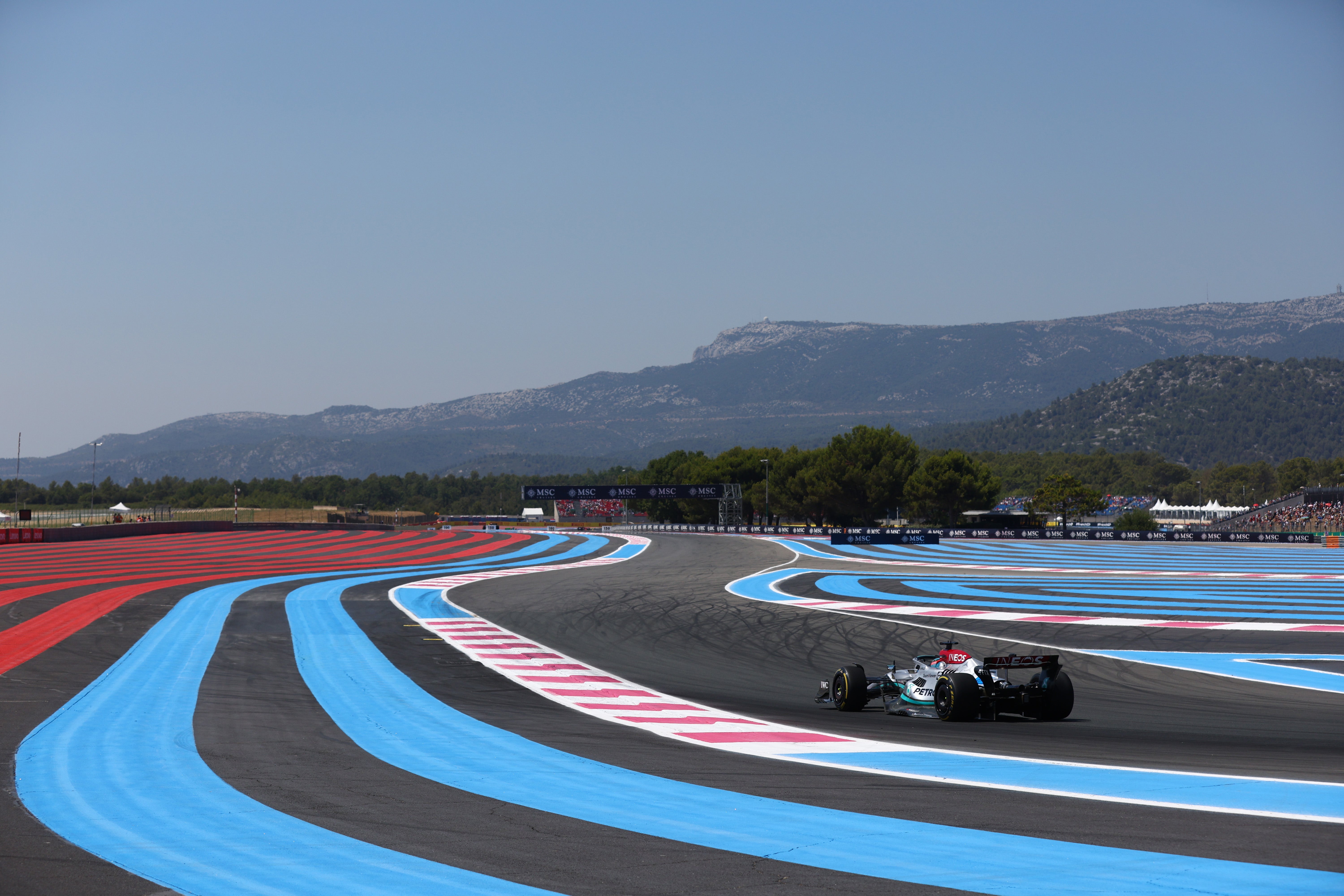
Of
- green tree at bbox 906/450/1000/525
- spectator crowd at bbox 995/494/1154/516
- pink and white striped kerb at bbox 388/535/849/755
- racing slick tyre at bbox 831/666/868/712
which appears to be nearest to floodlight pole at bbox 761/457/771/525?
green tree at bbox 906/450/1000/525

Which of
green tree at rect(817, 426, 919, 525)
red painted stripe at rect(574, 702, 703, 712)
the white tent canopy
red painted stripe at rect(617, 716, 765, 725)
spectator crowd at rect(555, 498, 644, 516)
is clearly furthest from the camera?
the white tent canopy

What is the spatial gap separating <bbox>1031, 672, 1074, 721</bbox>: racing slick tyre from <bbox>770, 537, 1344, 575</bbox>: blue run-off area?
33.1 metres

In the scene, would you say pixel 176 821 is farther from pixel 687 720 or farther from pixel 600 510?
pixel 600 510

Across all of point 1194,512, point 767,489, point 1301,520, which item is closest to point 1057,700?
point 1301,520

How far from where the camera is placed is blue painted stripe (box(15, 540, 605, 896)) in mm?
6520

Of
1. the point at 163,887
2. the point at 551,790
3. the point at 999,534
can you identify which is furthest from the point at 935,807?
the point at 999,534

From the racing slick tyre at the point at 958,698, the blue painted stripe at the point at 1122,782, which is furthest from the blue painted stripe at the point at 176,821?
the racing slick tyre at the point at 958,698

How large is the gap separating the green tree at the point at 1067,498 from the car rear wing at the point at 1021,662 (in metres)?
106

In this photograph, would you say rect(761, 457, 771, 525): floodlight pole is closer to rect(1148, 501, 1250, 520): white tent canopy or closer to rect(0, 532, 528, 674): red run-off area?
rect(0, 532, 528, 674): red run-off area

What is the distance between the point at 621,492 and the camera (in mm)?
110000

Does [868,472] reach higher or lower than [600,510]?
higher

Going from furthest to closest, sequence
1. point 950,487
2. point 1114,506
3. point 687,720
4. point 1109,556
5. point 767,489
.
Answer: point 1114,506
point 767,489
point 950,487
point 1109,556
point 687,720

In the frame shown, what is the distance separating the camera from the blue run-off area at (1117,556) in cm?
4500

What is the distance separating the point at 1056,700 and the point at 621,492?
98421 millimetres
